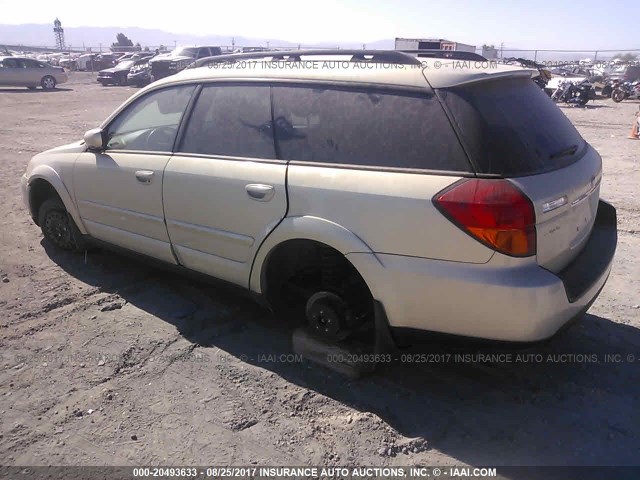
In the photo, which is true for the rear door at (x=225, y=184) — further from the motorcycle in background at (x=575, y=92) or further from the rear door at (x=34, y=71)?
the rear door at (x=34, y=71)

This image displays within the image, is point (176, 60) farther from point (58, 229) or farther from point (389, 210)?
point (389, 210)

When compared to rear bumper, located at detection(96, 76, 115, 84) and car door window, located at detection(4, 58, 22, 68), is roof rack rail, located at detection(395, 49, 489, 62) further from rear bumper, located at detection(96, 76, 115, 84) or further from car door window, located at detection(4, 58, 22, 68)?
rear bumper, located at detection(96, 76, 115, 84)

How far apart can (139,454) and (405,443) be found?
4.44 feet

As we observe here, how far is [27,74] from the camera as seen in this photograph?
92.0ft

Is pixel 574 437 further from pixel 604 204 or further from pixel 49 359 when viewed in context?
pixel 49 359

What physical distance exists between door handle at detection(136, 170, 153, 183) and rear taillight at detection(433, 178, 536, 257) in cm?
232

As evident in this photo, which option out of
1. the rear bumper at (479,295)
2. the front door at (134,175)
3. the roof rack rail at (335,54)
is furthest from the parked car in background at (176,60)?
the rear bumper at (479,295)

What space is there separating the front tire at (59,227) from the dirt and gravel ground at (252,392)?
0.53 metres

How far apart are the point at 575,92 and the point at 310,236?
20.1 meters

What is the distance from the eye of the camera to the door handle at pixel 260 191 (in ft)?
10.8

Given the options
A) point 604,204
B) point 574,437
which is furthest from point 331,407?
point 604,204

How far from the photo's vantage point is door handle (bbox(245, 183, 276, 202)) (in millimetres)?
3289

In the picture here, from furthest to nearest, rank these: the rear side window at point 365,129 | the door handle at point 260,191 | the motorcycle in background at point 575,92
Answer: the motorcycle in background at point 575,92 < the door handle at point 260,191 < the rear side window at point 365,129

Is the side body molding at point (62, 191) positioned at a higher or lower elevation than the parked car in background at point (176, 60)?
lower
